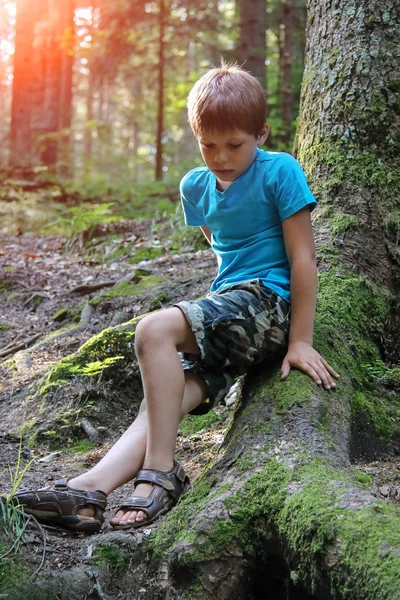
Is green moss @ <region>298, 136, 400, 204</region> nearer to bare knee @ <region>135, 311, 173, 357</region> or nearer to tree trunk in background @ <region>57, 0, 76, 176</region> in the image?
bare knee @ <region>135, 311, 173, 357</region>

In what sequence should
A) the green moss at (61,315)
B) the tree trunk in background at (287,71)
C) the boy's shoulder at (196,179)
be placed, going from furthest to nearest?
1. the tree trunk in background at (287,71)
2. the green moss at (61,315)
3. the boy's shoulder at (196,179)

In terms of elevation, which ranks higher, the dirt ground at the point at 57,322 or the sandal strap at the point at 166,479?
the sandal strap at the point at 166,479

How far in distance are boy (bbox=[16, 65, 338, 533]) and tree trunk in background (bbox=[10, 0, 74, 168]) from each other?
13.3 meters

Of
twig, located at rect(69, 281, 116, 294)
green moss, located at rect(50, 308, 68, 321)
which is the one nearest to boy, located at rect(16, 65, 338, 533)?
green moss, located at rect(50, 308, 68, 321)

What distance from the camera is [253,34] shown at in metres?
11.9

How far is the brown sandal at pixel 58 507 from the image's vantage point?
2574mm

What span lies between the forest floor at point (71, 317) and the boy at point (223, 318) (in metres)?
0.19

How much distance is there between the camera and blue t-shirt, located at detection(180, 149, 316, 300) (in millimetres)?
3051

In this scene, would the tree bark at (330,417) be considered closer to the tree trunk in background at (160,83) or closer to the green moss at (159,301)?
the green moss at (159,301)

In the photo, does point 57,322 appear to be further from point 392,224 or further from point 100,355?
point 392,224

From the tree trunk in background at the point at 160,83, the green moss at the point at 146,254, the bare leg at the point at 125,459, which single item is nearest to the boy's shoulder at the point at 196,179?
the bare leg at the point at 125,459

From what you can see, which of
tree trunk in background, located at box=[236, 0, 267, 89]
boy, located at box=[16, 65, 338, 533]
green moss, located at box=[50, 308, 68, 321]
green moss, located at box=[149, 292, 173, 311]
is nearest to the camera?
boy, located at box=[16, 65, 338, 533]

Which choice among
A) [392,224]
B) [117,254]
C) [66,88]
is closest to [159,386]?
[392,224]

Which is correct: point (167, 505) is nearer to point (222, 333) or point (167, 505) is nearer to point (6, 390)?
point (222, 333)
